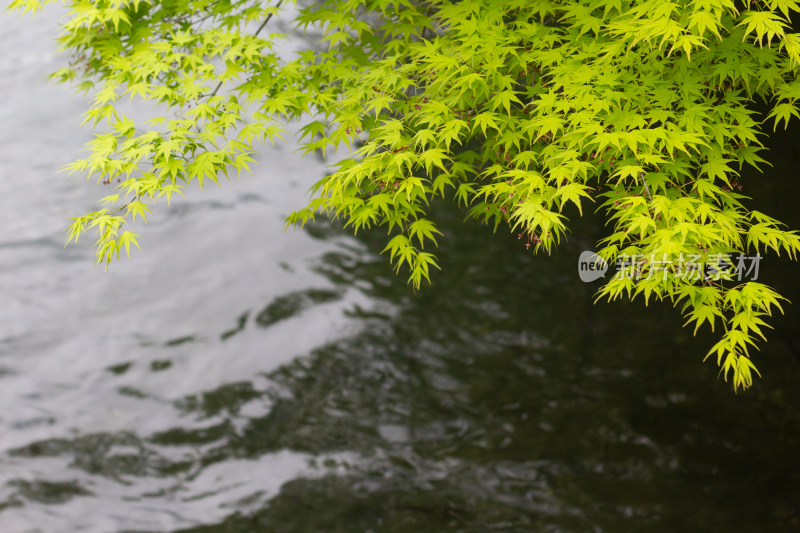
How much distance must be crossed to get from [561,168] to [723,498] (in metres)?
6.12

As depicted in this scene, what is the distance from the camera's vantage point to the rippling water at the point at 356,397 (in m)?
7.36

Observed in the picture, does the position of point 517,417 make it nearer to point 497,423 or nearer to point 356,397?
point 497,423

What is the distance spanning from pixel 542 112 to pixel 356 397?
21.1 ft

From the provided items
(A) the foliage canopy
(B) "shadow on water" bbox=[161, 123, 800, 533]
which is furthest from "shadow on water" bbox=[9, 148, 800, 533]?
(A) the foliage canopy

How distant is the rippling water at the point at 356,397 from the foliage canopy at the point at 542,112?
4.24m

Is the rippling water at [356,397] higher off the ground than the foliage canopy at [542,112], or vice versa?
the foliage canopy at [542,112]

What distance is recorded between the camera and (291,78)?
356 cm

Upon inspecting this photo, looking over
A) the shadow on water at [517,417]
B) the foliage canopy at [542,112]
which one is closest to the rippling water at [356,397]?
the shadow on water at [517,417]

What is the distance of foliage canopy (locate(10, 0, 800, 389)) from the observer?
105 inches

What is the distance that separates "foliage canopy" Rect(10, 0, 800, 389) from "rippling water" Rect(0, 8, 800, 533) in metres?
4.24

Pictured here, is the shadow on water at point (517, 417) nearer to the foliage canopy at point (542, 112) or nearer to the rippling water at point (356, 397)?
the rippling water at point (356, 397)

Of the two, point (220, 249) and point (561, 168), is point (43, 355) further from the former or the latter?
point (561, 168)

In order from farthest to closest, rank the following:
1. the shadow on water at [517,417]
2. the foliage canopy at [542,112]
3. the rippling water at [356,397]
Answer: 1. the rippling water at [356,397]
2. the shadow on water at [517,417]
3. the foliage canopy at [542,112]

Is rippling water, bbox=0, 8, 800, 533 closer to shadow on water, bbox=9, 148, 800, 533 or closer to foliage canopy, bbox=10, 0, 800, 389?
shadow on water, bbox=9, 148, 800, 533
